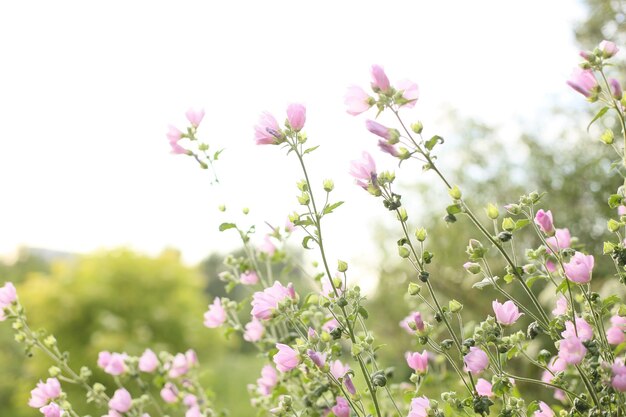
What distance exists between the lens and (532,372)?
749 centimetres

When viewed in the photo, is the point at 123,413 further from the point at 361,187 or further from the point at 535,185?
the point at 535,185

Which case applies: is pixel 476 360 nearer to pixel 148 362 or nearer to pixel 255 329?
pixel 255 329

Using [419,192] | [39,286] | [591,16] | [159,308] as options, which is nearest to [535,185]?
[419,192]

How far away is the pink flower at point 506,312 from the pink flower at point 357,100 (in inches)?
22.0

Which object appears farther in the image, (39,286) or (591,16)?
(39,286)

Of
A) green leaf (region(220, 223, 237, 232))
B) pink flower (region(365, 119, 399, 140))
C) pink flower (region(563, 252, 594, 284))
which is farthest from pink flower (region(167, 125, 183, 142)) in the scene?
pink flower (region(563, 252, 594, 284))

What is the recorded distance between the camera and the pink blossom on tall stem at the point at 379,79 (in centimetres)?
149

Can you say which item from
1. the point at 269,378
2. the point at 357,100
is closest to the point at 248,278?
the point at 269,378

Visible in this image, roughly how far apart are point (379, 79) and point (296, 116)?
21 centimetres

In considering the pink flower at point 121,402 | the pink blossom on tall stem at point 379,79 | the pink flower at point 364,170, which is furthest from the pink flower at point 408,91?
the pink flower at point 121,402

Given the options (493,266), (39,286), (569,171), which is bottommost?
(493,266)

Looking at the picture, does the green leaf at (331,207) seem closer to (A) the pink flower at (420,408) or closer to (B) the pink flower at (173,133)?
(A) the pink flower at (420,408)

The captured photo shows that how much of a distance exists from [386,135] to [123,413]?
56.3 inches

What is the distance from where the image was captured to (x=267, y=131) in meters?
1.56
